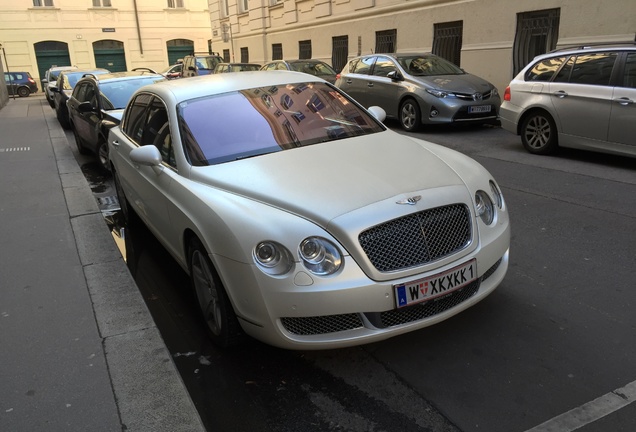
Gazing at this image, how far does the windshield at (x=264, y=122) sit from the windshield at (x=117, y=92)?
198 inches

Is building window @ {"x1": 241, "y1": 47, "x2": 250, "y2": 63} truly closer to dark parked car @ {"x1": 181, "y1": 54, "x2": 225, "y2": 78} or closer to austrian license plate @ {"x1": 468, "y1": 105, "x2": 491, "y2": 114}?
dark parked car @ {"x1": 181, "y1": 54, "x2": 225, "y2": 78}

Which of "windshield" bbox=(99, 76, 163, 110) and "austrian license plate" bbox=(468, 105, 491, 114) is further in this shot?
"austrian license plate" bbox=(468, 105, 491, 114)

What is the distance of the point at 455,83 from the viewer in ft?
35.6

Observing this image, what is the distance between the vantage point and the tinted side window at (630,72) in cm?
704

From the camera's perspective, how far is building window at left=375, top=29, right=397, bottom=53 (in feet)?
57.0

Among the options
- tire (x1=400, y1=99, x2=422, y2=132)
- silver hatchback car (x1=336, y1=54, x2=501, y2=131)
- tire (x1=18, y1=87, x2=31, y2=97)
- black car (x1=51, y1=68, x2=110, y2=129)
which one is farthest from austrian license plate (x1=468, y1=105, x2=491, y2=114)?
tire (x1=18, y1=87, x2=31, y2=97)

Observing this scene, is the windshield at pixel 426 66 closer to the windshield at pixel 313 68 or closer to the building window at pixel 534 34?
the building window at pixel 534 34

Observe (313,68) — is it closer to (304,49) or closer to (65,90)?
(65,90)

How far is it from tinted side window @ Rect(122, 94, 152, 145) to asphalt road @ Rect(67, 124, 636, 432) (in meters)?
1.28

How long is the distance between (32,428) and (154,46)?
39.9 metres

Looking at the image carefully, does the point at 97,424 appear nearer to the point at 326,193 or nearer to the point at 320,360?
the point at 320,360

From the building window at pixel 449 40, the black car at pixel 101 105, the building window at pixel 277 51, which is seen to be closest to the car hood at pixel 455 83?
the building window at pixel 449 40

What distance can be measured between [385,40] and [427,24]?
2.40 meters

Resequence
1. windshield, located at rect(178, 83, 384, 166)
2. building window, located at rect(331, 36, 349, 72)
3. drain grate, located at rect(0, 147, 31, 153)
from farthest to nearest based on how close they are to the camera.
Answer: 1. building window, located at rect(331, 36, 349, 72)
2. drain grate, located at rect(0, 147, 31, 153)
3. windshield, located at rect(178, 83, 384, 166)
